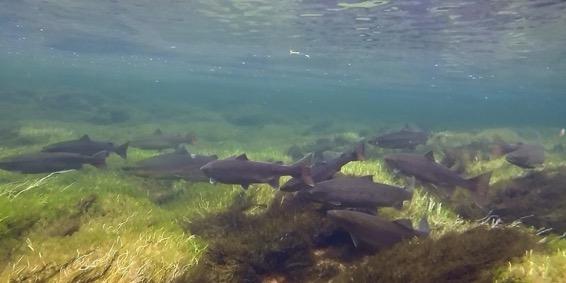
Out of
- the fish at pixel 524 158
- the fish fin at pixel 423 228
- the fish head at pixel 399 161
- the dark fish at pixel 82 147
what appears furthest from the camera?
the dark fish at pixel 82 147

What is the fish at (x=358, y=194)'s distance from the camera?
22.7 feet

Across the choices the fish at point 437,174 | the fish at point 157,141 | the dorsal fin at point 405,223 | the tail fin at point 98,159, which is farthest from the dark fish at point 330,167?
the fish at point 157,141

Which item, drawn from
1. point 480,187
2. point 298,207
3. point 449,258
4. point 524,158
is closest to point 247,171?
point 298,207

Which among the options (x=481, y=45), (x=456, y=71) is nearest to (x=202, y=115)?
(x=481, y=45)

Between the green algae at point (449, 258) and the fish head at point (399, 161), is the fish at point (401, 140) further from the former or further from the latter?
the green algae at point (449, 258)

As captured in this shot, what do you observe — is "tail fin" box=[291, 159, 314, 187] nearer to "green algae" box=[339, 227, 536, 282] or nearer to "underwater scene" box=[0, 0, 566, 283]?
"underwater scene" box=[0, 0, 566, 283]

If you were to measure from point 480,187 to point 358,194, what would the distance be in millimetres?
3167

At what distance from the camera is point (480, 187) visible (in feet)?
27.8

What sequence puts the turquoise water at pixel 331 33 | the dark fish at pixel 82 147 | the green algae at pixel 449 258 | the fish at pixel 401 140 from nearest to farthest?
the green algae at pixel 449 258 → the dark fish at pixel 82 147 → the fish at pixel 401 140 → the turquoise water at pixel 331 33

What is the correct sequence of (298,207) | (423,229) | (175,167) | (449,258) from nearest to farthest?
(449,258) → (423,229) → (298,207) → (175,167)

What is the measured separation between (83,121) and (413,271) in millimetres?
31660

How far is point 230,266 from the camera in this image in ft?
20.8

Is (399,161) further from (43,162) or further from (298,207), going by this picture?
(43,162)

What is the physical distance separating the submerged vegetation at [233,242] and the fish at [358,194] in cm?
47
